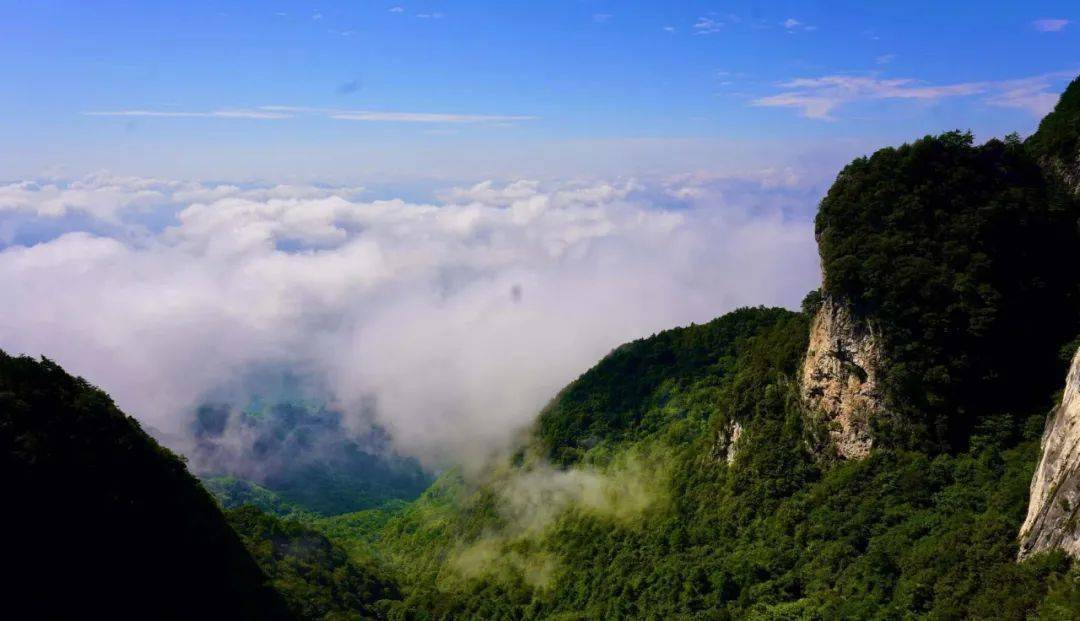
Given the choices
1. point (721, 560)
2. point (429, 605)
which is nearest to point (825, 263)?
point (721, 560)

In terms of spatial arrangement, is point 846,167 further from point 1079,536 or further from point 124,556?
point 124,556

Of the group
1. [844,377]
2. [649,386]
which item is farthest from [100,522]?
[649,386]

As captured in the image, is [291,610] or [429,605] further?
[429,605]

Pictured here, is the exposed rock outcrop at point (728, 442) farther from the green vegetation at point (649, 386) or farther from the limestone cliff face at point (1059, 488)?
the limestone cliff face at point (1059, 488)

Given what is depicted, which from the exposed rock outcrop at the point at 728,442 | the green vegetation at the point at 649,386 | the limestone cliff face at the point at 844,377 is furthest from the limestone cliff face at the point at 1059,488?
the green vegetation at the point at 649,386

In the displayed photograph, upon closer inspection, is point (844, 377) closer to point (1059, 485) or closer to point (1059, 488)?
point (1059, 485)

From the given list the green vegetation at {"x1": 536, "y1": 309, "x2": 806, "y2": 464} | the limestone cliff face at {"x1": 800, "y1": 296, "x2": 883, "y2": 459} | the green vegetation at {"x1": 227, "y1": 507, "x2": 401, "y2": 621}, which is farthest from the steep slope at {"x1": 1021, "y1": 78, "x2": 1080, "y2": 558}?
the green vegetation at {"x1": 227, "y1": 507, "x2": 401, "y2": 621}
